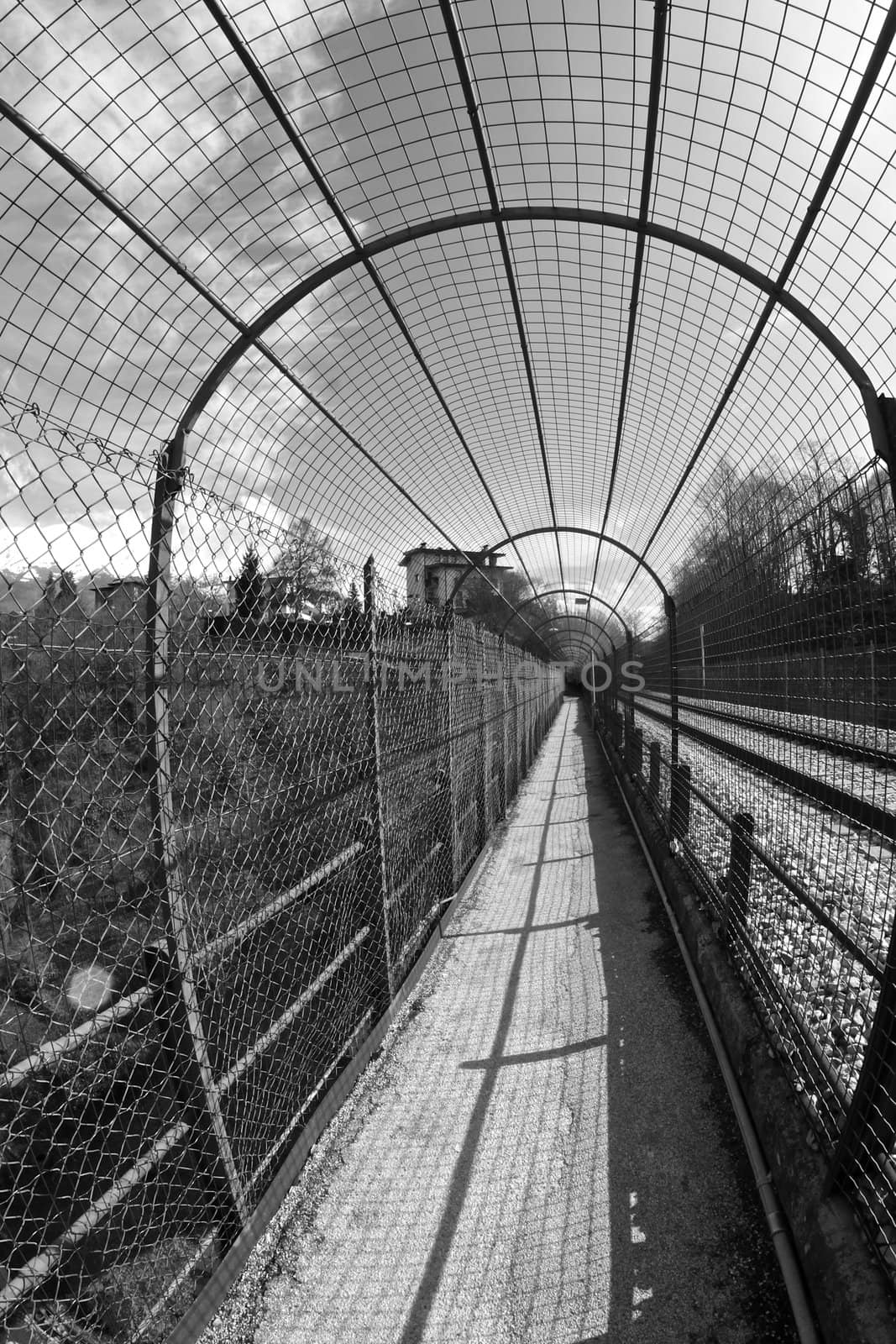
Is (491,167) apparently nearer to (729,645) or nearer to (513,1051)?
(729,645)

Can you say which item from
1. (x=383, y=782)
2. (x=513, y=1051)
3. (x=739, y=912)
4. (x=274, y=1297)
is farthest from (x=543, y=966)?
(x=274, y=1297)

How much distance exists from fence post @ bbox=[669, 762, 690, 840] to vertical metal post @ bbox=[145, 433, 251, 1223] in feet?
15.7

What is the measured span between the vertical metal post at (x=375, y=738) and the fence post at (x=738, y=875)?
6.45 ft

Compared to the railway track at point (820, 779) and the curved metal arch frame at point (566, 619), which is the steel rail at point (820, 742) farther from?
the curved metal arch frame at point (566, 619)

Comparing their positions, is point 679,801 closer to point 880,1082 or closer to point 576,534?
point 880,1082

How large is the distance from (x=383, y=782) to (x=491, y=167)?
11.1 feet

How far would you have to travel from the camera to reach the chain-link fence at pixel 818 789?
2207 millimetres

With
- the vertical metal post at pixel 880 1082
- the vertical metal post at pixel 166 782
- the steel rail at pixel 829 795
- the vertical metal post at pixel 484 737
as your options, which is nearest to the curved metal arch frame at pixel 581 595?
the vertical metal post at pixel 484 737

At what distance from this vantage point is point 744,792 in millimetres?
5570

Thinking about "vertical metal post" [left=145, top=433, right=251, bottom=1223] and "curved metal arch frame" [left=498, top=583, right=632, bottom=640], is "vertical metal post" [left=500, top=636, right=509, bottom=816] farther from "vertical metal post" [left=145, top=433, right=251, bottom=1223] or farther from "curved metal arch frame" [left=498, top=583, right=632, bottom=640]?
"vertical metal post" [left=145, top=433, right=251, bottom=1223]

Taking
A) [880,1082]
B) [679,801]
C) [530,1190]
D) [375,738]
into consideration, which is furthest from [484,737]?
[880,1082]

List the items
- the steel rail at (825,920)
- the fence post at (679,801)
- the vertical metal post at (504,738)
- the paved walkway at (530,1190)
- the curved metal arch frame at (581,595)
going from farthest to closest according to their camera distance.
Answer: the curved metal arch frame at (581,595) < the vertical metal post at (504,738) < the fence post at (679,801) < the paved walkway at (530,1190) < the steel rail at (825,920)

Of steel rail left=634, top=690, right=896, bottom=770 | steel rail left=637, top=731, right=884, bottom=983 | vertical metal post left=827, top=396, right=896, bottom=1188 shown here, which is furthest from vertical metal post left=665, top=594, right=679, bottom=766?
vertical metal post left=827, top=396, right=896, bottom=1188

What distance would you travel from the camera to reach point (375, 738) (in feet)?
14.2
